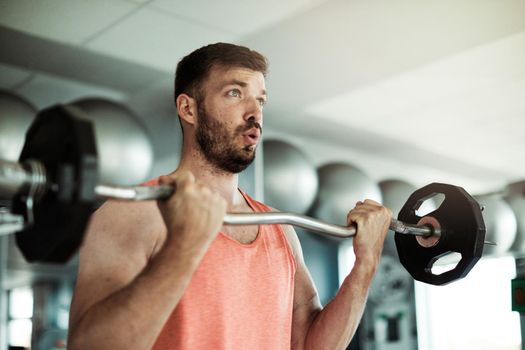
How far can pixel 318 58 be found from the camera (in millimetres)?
3750

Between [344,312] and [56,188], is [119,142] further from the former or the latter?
[56,188]

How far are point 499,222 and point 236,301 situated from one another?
3.94 meters

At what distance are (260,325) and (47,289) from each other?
10.4 metres

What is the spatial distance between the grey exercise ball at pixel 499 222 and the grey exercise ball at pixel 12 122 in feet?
10.3

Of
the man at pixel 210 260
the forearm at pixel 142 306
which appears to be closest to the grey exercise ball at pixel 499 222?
the man at pixel 210 260

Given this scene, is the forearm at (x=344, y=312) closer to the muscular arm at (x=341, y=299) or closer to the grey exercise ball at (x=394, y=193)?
the muscular arm at (x=341, y=299)

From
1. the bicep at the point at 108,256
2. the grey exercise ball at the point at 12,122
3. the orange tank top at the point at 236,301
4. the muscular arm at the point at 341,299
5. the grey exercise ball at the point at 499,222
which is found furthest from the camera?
the grey exercise ball at the point at 499,222

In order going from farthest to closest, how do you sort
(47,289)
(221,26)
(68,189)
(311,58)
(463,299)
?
(47,289)
(463,299)
(311,58)
(221,26)
(68,189)

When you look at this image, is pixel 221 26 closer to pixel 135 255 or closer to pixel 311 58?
pixel 311 58

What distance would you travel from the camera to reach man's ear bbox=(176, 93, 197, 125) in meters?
1.78

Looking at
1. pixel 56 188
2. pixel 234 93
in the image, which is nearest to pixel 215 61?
pixel 234 93

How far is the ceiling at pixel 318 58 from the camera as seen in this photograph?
3164 millimetres

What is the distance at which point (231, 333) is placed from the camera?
148 centimetres

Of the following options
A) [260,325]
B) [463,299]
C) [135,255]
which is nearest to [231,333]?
[260,325]
